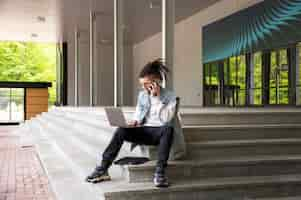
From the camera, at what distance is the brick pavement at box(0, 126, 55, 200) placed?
192 inches

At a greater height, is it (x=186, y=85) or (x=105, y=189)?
(x=186, y=85)

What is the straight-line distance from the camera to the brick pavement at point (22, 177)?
16.0 feet

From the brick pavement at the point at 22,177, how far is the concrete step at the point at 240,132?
1814 millimetres

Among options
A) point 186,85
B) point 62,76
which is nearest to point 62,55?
point 62,76

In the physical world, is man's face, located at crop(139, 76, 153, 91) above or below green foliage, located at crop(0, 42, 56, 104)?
below

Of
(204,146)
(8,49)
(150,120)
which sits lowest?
(204,146)

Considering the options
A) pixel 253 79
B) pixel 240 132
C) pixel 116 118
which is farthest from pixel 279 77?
pixel 116 118

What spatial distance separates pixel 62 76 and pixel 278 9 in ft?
40.9

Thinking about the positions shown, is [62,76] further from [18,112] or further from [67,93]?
[18,112]

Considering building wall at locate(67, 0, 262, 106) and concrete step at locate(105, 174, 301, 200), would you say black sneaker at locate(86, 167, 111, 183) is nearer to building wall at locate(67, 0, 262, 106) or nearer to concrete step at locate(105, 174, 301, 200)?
concrete step at locate(105, 174, 301, 200)

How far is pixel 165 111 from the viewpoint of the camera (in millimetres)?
4016

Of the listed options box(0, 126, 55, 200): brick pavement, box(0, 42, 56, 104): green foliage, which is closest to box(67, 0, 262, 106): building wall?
box(0, 126, 55, 200): brick pavement

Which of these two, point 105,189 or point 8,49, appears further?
point 8,49

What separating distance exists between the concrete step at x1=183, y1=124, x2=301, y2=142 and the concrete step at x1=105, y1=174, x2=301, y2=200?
26.1 inches
